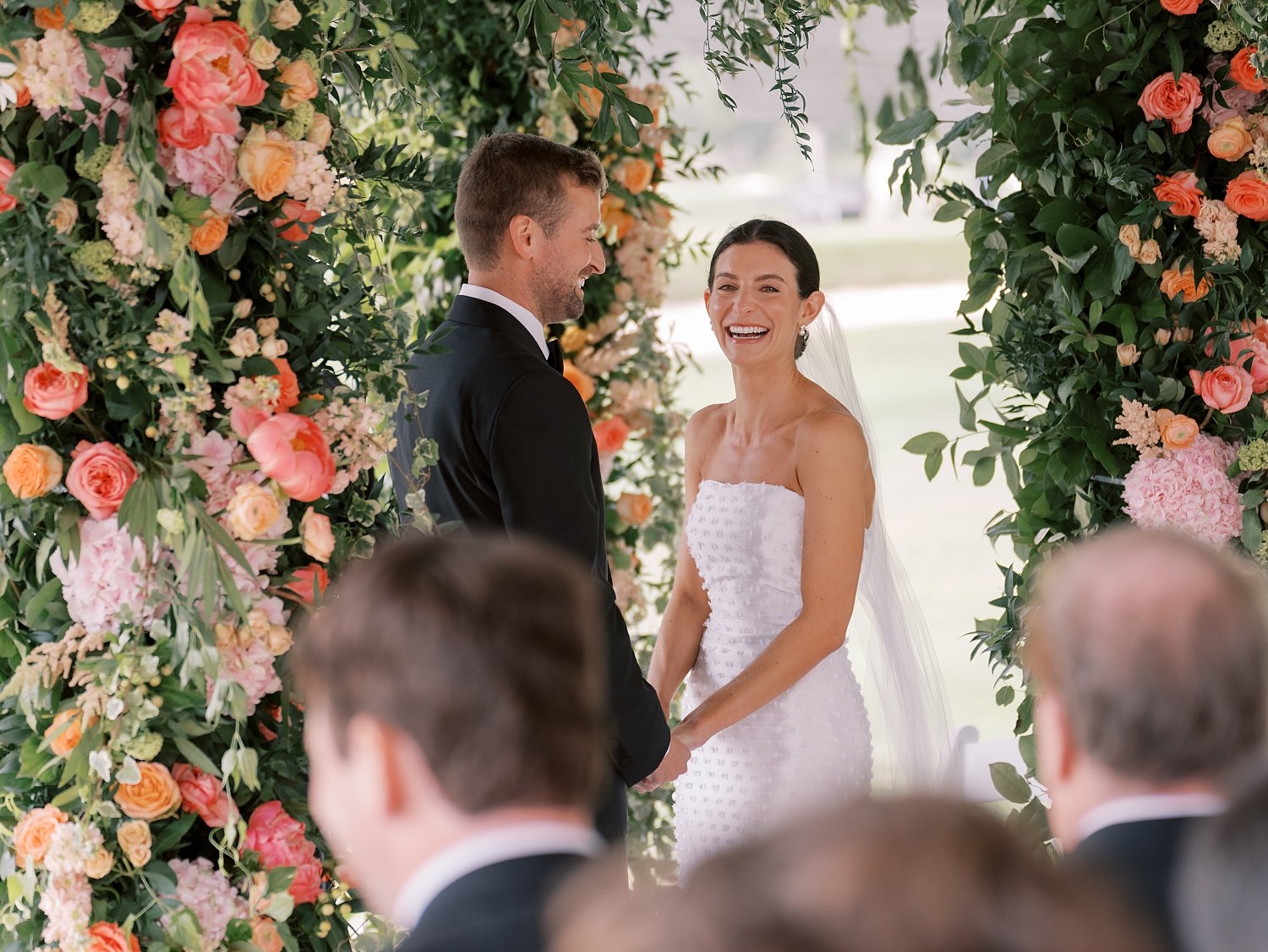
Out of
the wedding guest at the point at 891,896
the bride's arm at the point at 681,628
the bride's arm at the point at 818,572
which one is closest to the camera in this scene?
the wedding guest at the point at 891,896

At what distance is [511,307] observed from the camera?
8.00 feet

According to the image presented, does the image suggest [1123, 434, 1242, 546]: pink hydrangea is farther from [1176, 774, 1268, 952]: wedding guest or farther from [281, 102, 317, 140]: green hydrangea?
[1176, 774, 1268, 952]: wedding guest

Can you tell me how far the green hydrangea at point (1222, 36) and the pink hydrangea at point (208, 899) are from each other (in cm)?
197

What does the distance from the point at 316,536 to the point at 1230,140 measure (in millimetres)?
1649

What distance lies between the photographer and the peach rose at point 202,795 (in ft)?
5.22

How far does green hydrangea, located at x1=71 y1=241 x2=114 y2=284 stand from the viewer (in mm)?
1497

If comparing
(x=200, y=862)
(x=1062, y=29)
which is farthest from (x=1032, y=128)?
(x=200, y=862)

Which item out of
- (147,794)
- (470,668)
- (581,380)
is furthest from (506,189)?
(470,668)

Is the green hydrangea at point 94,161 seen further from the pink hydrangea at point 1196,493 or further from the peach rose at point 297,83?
the pink hydrangea at point 1196,493

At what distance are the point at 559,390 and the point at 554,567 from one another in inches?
49.9

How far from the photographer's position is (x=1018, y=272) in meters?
2.37

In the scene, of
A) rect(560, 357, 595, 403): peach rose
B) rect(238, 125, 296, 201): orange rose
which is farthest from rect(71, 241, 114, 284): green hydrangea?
rect(560, 357, 595, 403): peach rose

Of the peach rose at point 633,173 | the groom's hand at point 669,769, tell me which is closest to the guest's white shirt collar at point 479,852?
the groom's hand at point 669,769

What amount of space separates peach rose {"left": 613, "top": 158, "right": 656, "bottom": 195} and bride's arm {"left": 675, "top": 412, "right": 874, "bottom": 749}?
0.99 m
